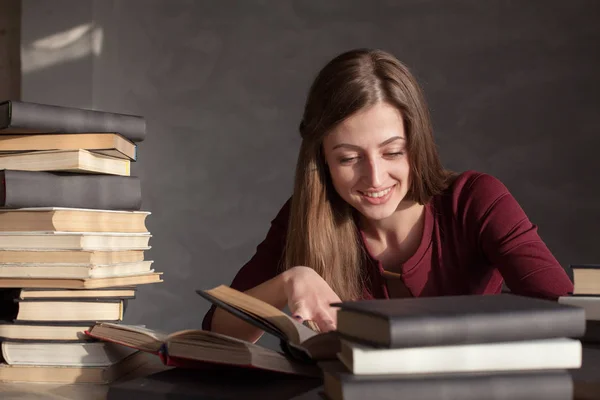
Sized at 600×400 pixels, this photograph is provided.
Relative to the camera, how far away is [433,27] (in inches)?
142

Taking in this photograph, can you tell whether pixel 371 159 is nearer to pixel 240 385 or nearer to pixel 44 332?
pixel 44 332

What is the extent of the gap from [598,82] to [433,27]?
84cm

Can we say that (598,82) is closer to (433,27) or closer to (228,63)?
(433,27)

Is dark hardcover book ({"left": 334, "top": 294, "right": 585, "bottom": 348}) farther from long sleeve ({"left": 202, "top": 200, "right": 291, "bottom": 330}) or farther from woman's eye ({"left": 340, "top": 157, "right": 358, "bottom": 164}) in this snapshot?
long sleeve ({"left": 202, "top": 200, "right": 291, "bottom": 330})

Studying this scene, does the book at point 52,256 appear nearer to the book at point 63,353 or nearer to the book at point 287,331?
the book at point 63,353

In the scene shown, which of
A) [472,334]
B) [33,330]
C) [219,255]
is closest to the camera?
[472,334]

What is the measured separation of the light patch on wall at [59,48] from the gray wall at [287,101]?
150 mm

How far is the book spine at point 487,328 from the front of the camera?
0.59 meters

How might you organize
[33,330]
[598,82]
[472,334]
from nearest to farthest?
1. [472,334]
2. [33,330]
3. [598,82]

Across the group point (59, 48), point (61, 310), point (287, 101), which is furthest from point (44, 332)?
point (287, 101)

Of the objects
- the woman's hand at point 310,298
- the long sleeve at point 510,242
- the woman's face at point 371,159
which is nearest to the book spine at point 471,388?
the woman's hand at point 310,298

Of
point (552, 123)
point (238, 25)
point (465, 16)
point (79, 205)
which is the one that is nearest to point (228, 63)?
point (238, 25)

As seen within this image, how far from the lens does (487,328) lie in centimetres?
60

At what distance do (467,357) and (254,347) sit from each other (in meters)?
0.26
